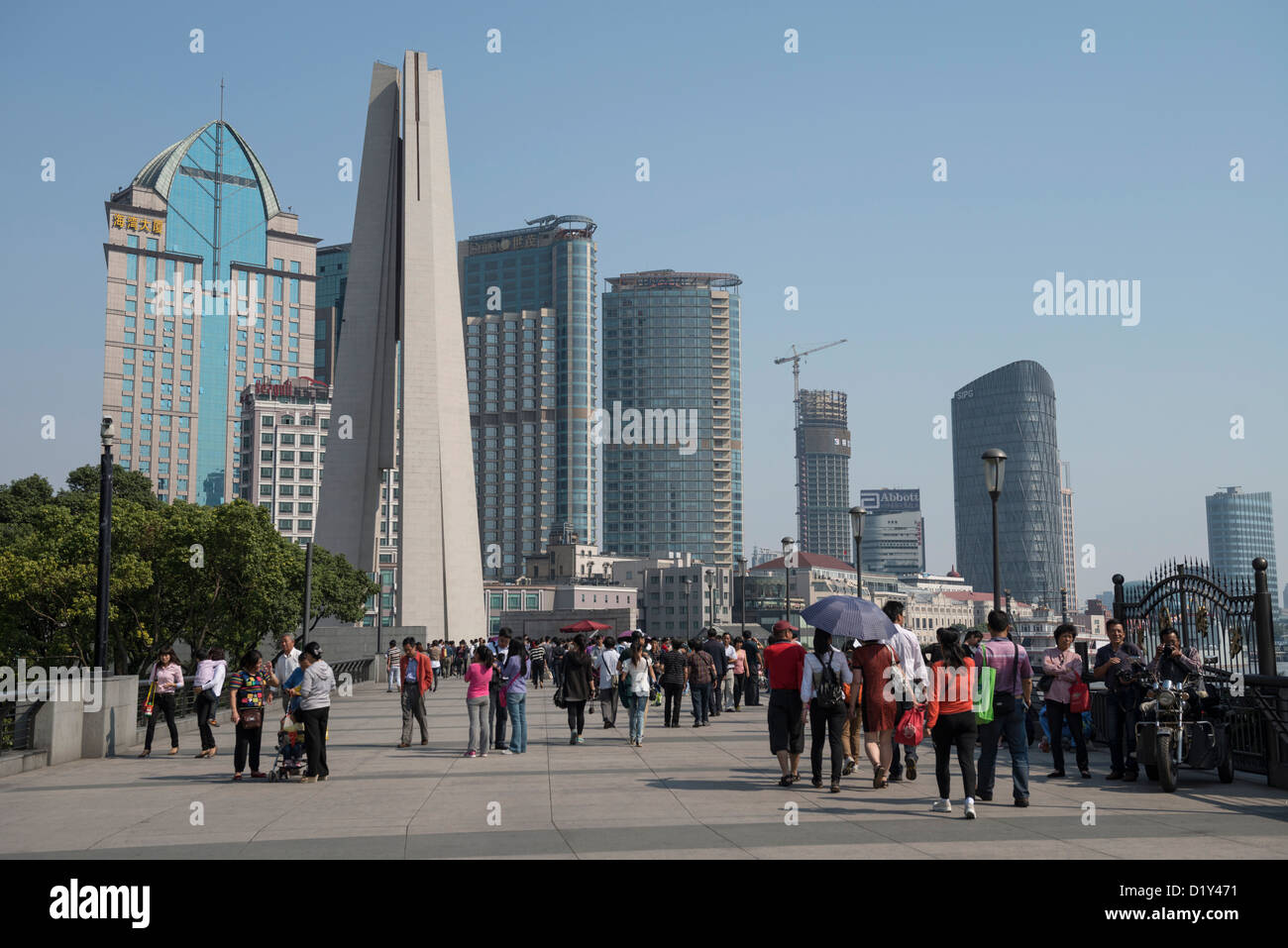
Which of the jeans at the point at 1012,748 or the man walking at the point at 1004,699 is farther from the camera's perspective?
the man walking at the point at 1004,699

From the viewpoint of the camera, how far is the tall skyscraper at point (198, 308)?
163m

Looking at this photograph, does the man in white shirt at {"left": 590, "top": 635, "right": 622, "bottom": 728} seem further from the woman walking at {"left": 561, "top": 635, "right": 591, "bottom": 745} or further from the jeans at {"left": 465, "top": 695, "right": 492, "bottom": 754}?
the jeans at {"left": 465, "top": 695, "right": 492, "bottom": 754}

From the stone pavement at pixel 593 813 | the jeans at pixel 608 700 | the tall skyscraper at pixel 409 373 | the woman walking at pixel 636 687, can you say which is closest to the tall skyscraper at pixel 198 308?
the tall skyscraper at pixel 409 373

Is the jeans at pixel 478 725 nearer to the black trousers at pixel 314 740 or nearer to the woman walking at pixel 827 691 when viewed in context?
the black trousers at pixel 314 740

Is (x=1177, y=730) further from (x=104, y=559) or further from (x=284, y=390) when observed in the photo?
(x=284, y=390)

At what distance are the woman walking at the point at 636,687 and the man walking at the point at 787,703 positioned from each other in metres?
5.13

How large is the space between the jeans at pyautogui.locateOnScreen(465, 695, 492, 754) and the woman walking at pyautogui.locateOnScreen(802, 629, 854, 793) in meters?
6.09

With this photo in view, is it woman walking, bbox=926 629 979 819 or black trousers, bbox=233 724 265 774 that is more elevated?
woman walking, bbox=926 629 979 819

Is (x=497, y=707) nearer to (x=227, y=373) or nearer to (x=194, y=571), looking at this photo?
(x=194, y=571)

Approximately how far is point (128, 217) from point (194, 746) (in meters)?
166

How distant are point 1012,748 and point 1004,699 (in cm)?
49

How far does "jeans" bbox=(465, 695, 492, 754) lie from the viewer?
17297mm

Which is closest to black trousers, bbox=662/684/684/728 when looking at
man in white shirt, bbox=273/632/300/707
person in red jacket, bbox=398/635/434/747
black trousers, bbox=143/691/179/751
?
person in red jacket, bbox=398/635/434/747

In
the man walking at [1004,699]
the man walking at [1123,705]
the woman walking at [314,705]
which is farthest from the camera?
the woman walking at [314,705]
